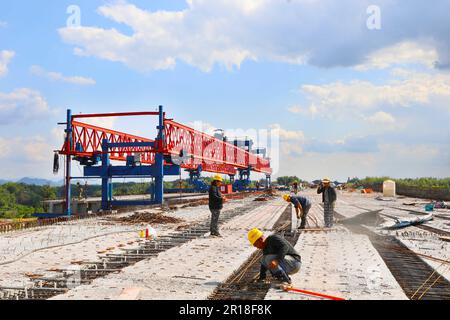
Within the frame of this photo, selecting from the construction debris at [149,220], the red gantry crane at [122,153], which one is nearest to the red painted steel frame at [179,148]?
the red gantry crane at [122,153]

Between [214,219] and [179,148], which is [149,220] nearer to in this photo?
[214,219]

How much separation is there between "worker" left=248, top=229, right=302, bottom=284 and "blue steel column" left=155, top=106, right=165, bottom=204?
2786 cm

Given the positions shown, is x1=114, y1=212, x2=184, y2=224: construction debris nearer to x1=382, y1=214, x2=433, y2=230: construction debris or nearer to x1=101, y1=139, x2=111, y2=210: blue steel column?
x1=382, y1=214, x2=433, y2=230: construction debris

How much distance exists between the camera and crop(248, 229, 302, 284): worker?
23.3 feet

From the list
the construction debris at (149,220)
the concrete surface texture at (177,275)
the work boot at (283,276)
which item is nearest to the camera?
the concrete surface texture at (177,275)

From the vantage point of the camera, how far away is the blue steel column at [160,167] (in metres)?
34.9

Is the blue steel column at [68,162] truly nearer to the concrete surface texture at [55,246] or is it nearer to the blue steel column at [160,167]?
the blue steel column at [160,167]

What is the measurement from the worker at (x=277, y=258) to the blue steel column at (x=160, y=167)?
27865mm

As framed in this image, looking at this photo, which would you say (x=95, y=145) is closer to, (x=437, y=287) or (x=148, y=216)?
(x=148, y=216)

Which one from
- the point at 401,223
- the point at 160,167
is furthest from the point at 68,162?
the point at 401,223

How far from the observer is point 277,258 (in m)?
7.12
